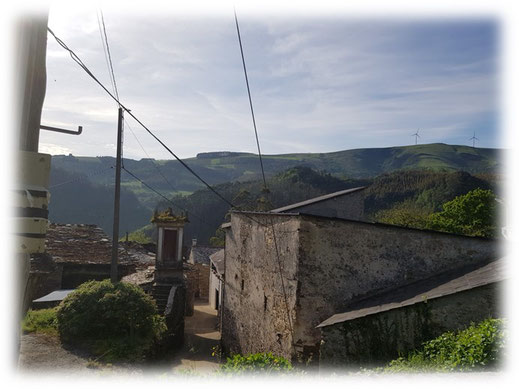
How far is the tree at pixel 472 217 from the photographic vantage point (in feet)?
80.8

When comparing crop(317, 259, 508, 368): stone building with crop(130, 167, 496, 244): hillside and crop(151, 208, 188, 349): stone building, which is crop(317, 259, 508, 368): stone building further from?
crop(130, 167, 496, 244): hillside

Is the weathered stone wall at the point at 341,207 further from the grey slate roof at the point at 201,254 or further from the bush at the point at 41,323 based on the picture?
the grey slate roof at the point at 201,254

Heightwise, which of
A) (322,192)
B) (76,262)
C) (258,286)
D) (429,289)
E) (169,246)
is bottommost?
(76,262)

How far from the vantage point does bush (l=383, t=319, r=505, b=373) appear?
253 inches

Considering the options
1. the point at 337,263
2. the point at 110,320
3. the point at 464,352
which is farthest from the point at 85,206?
the point at 464,352

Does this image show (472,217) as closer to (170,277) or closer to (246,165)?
(170,277)

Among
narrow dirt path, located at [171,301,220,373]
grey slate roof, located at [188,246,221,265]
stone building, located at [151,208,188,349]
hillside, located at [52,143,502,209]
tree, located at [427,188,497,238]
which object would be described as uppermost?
hillside, located at [52,143,502,209]

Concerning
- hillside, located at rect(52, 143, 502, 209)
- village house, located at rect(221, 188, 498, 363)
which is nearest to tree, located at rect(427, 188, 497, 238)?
village house, located at rect(221, 188, 498, 363)

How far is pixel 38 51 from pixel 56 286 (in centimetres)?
1858

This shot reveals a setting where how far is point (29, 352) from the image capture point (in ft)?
28.0

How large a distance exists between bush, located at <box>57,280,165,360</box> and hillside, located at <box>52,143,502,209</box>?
117246mm

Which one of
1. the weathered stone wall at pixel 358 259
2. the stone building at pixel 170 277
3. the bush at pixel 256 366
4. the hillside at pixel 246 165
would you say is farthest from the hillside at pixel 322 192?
the hillside at pixel 246 165

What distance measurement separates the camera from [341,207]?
15.8m

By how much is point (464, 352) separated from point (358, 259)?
3.88 metres
